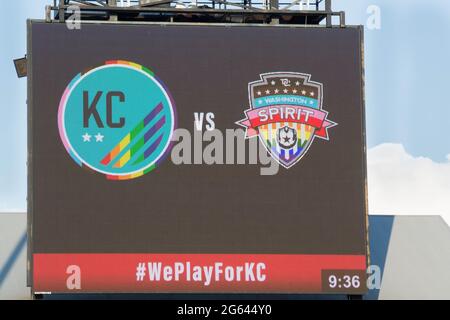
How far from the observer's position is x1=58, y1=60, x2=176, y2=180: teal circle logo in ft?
104

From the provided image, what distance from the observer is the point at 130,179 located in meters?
31.8

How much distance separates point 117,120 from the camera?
3164 centimetres

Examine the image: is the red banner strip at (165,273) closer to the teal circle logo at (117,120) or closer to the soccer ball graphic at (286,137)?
the teal circle logo at (117,120)

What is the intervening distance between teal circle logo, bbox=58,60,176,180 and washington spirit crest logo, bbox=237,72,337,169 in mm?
2123

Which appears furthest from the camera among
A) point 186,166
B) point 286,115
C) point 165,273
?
point 286,115

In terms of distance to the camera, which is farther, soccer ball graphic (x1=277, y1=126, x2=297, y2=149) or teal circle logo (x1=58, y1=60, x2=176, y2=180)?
soccer ball graphic (x1=277, y1=126, x2=297, y2=149)

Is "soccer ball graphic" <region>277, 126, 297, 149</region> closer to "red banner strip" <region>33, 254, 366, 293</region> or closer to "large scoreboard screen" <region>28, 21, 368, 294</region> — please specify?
"large scoreboard screen" <region>28, 21, 368, 294</region>

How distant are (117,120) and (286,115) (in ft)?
13.7

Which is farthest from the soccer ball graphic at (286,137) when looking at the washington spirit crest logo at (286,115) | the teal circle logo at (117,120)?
the teal circle logo at (117,120)

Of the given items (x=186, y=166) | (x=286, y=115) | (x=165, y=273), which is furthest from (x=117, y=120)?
(x=286, y=115)

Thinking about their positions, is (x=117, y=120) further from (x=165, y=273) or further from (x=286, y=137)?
(x=286, y=137)

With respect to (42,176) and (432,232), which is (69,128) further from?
(432,232)

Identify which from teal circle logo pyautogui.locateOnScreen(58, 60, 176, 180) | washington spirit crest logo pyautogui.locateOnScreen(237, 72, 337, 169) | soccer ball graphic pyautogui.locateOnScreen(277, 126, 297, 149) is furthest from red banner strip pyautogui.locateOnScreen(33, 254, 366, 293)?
soccer ball graphic pyautogui.locateOnScreen(277, 126, 297, 149)

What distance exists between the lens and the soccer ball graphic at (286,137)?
32.0 meters
